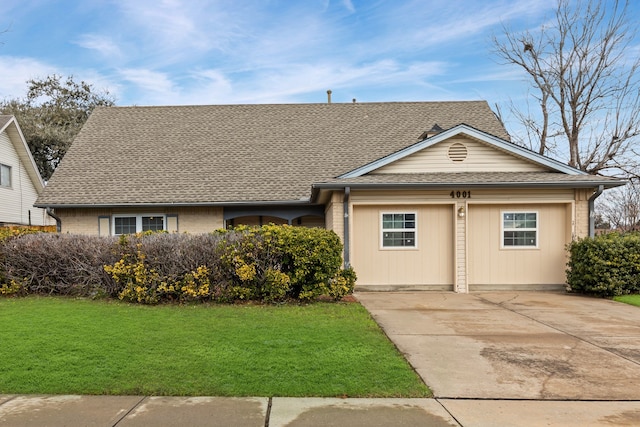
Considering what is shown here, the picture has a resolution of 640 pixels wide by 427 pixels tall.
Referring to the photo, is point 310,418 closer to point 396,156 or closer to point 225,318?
point 225,318

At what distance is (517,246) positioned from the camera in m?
12.1

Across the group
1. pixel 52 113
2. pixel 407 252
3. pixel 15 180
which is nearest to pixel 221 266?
pixel 407 252

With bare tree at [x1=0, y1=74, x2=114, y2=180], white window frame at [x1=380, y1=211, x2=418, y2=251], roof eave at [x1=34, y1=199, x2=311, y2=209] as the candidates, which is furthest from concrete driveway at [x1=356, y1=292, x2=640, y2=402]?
bare tree at [x1=0, y1=74, x2=114, y2=180]

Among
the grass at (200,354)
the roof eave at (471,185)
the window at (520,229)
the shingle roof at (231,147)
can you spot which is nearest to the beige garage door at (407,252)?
the roof eave at (471,185)

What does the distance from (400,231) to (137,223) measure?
27.8ft

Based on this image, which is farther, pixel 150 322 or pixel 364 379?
pixel 150 322

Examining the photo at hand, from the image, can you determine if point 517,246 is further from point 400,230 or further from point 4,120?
point 4,120

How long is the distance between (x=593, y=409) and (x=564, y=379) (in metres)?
0.78

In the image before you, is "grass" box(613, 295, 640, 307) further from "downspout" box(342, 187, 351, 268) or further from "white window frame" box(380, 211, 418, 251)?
"downspout" box(342, 187, 351, 268)

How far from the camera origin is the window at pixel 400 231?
12148mm

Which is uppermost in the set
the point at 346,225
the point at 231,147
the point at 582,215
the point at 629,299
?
the point at 231,147

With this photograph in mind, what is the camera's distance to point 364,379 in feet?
15.5

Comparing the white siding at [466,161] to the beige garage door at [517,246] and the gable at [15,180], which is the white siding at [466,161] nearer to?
the beige garage door at [517,246]

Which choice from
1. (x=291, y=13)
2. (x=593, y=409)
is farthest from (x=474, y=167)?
(x=593, y=409)
